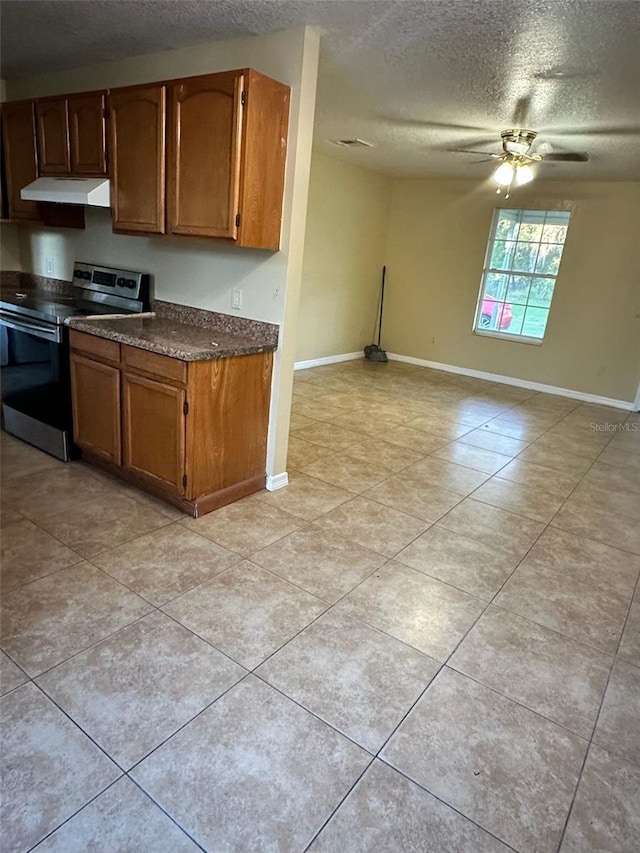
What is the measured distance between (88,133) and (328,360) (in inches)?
167

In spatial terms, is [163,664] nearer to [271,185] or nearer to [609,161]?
[271,185]

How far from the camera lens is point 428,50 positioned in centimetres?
265

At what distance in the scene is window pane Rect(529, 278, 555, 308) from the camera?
252 inches

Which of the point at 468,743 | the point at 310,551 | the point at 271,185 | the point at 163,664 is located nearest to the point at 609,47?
the point at 271,185

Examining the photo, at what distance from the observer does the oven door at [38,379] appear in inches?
126

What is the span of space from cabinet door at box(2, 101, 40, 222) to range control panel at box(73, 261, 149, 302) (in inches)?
18.8

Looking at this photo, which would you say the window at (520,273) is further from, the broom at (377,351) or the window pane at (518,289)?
the broom at (377,351)

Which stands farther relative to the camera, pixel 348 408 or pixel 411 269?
pixel 411 269

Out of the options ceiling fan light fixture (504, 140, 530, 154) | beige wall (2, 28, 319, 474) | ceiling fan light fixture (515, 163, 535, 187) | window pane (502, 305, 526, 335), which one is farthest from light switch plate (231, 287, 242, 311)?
window pane (502, 305, 526, 335)

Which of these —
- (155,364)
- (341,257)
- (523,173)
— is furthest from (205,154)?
(341,257)

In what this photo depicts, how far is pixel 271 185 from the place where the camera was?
2.70 m

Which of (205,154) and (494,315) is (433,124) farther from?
(494,315)

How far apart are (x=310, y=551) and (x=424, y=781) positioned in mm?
1248

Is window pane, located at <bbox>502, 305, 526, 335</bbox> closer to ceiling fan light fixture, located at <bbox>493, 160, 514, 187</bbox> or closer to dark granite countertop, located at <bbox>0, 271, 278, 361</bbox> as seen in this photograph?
ceiling fan light fixture, located at <bbox>493, 160, 514, 187</bbox>
